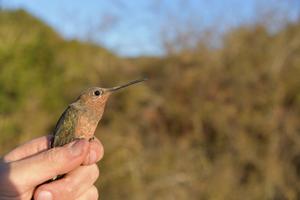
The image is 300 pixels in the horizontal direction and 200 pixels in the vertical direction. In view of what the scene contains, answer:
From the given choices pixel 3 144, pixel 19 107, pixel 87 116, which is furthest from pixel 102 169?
pixel 87 116

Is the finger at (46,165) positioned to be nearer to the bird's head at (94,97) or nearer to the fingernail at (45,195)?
the fingernail at (45,195)

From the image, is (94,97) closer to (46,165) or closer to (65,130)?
(65,130)

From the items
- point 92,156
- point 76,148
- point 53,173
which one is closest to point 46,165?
point 53,173

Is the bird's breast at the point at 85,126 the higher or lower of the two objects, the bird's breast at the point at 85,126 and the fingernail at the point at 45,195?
the higher

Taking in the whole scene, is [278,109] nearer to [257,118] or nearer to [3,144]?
[257,118]

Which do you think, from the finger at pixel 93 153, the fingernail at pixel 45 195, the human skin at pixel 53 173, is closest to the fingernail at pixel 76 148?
the human skin at pixel 53 173

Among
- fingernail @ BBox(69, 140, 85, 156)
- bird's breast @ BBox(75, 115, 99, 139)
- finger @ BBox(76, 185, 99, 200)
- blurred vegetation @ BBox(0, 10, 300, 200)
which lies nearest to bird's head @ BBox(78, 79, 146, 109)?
bird's breast @ BBox(75, 115, 99, 139)

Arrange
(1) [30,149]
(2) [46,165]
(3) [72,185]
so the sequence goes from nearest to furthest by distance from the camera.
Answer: (2) [46,165] < (3) [72,185] < (1) [30,149]
